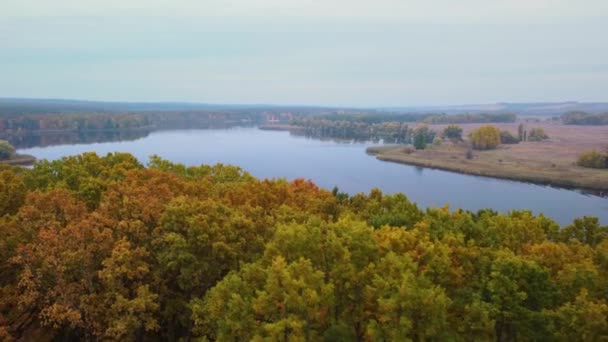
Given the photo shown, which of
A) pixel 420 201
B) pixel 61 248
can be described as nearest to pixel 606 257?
pixel 61 248

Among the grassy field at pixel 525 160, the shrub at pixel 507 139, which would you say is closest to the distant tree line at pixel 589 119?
the grassy field at pixel 525 160

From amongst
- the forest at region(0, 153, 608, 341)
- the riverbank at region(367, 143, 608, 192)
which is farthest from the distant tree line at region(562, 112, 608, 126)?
the forest at region(0, 153, 608, 341)

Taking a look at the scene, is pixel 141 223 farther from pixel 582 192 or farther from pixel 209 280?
pixel 582 192

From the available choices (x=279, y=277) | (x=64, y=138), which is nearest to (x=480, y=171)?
(x=279, y=277)

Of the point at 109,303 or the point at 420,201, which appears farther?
the point at 420,201

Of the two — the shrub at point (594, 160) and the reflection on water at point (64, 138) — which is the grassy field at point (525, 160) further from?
the reflection on water at point (64, 138)

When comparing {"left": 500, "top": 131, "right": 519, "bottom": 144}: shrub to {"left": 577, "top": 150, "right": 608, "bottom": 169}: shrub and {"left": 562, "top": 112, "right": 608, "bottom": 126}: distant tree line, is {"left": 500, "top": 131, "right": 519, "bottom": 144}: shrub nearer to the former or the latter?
{"left": 577, "top": 150, "right": 608, "bottom": 169}: shrub
